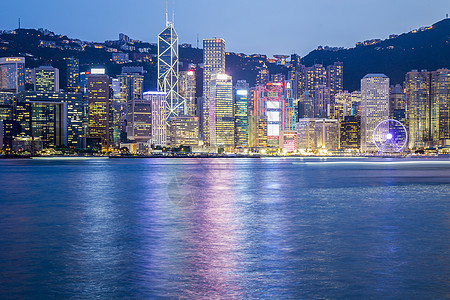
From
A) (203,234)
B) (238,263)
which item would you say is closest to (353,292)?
(238,263)

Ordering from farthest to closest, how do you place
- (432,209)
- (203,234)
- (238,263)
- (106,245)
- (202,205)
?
(202,205) < (432,209) < (203,234) < (106,245) < (238,263)

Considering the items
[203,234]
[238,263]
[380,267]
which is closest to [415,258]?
[380,267]

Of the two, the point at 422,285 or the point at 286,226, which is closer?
the point at 422,285

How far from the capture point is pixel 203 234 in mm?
28969

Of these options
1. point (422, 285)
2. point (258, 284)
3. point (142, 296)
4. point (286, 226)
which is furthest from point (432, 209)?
point (142, 296)

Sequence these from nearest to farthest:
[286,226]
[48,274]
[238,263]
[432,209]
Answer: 1. [48,274]
2. [238,263]
3. [286,226]
4. [432,209]

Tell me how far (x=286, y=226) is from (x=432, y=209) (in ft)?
56.2

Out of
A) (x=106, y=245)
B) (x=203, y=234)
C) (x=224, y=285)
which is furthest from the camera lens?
(x=203, y=234)

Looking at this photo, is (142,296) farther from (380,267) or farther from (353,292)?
(380,267)

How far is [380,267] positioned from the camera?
797 inches

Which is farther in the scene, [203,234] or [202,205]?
[202,205]

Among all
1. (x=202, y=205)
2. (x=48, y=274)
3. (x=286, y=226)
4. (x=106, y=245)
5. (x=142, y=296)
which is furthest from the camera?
(x=202, y=205)

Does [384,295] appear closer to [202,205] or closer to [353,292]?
[353,292]

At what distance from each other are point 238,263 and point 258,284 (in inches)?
137
